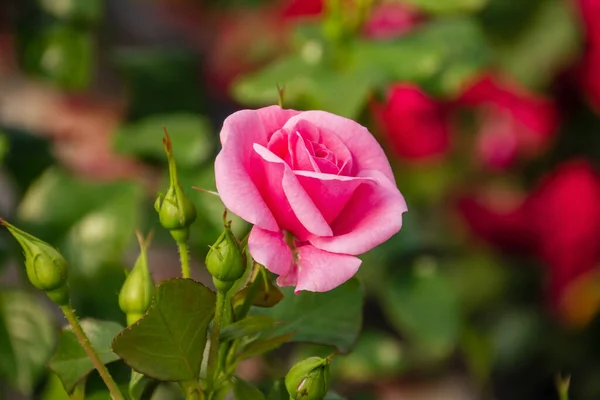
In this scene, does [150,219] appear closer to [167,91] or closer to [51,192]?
[51,192]

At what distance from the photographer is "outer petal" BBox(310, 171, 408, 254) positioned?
19.6 inches

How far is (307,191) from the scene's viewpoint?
0.51 meters

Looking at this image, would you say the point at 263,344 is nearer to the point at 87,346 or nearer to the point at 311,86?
the point at 87,346

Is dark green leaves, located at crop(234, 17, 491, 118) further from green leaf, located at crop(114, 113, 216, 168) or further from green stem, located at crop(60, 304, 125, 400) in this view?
green stem, located at crop(60, 304, 125, 400)

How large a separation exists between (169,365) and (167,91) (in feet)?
2.79

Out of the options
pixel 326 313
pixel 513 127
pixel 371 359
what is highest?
pixel 326 313

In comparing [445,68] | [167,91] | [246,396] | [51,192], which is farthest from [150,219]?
[246,396]

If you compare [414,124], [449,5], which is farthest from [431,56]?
[414,124]

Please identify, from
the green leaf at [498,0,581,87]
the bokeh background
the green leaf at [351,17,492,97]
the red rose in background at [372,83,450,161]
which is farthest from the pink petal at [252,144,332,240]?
the green leaf at [498,0,581,87]

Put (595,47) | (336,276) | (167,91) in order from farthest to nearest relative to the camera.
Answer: (595,47) < (167,91) < (336,276)

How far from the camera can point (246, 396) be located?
544 millimetres

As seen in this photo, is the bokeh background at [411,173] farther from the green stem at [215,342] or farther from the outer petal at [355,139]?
the outer petal at [355,139]

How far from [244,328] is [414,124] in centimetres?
92

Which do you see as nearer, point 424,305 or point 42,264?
point 42,264
